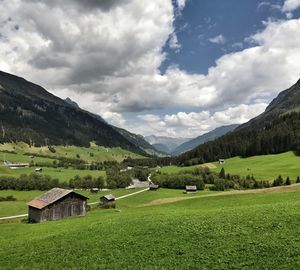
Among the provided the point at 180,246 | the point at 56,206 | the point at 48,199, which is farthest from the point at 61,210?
the point at 180,246

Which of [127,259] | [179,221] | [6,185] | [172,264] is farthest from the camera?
[6,185]

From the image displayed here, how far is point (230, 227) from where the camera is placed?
1355 inches

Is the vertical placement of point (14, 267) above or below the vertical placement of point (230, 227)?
below

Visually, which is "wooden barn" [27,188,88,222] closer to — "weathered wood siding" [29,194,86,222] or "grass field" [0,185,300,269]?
"weathered wood siding" [29,194,86,222]

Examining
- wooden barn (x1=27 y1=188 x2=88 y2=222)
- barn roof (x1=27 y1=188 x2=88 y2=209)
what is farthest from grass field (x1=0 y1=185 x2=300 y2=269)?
barn roof (x1=27 y1=188 x2=88 y2=209)

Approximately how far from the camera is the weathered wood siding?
300ft

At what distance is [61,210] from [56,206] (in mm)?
1975

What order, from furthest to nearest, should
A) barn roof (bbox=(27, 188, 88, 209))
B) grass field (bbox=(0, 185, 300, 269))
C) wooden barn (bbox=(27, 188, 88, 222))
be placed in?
barn roof (bbox=(27, 188, 88, 209)), wooden barn (bbox=(27, 188, 88, 222)), grass field (bbox=(0, 185, 300, 269))

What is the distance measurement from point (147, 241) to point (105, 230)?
9.01 m

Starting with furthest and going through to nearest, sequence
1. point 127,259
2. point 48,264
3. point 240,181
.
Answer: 1. point 240,181
2. point 48,264
3. point 127,259

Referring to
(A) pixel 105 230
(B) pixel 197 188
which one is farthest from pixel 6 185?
(A) pixel 105 230

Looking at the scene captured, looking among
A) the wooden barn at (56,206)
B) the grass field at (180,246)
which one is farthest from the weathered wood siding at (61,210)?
the grass field at (180,246)

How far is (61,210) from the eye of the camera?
95.6 metres

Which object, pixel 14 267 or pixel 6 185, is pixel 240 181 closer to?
pixel 6 185
